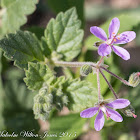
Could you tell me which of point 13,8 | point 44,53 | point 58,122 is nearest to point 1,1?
point 13,8

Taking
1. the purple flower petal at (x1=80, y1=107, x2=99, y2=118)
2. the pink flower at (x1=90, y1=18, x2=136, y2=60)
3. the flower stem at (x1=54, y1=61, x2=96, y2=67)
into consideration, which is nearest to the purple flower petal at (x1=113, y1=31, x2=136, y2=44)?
the pink flower at (x1=90, y1=18, x2=136, y2=60)

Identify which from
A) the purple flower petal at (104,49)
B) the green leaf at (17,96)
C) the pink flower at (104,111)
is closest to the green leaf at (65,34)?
the purple flower petal at (104,49)

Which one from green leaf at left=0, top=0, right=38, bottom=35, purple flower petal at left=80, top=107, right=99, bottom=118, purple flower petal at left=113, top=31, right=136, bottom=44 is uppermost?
green leaf at left=0, top=0, right=38, bottom=35

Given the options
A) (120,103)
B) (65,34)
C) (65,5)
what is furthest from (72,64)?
(65,5)

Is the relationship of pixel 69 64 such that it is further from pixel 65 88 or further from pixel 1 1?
pixel 1 1

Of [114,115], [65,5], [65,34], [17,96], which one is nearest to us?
[114,115]

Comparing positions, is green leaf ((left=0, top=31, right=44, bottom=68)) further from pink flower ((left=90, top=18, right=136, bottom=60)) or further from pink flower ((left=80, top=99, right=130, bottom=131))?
pink flower ((left=80, top=99, right=130, bottom=131))

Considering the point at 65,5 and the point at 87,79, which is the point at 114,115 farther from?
the point at 65,5
